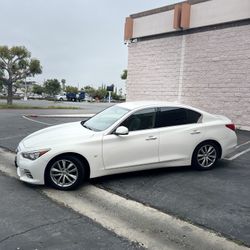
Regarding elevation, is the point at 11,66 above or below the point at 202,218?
above

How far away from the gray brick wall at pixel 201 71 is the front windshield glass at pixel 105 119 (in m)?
7.73

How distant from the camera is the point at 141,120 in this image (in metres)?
7.41

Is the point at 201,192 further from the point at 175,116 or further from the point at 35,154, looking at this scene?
the point at 35,154

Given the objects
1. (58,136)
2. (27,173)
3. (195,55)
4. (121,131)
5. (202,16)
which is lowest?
(27,173)

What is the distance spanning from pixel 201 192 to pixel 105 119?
2.42 meters

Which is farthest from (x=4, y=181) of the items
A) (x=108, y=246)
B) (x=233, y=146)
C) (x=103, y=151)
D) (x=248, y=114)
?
(x=248, y=114)

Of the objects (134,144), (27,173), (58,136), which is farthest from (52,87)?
(27,173)

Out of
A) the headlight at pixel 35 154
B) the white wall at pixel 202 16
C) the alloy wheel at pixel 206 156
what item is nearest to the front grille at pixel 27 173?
the headlight at pixel 35 154

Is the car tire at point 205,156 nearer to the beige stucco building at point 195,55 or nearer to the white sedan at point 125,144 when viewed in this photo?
the white sedan at point 125,144

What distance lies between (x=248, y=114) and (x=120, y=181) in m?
8.46

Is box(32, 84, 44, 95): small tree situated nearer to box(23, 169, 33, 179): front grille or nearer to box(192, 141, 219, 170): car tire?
box(192, 141, 219, 170): car tire

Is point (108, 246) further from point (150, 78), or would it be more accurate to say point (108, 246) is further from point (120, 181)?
point (150, 78)

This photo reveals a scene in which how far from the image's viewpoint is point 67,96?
234 feet

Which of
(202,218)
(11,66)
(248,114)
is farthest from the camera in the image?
(11,66)
